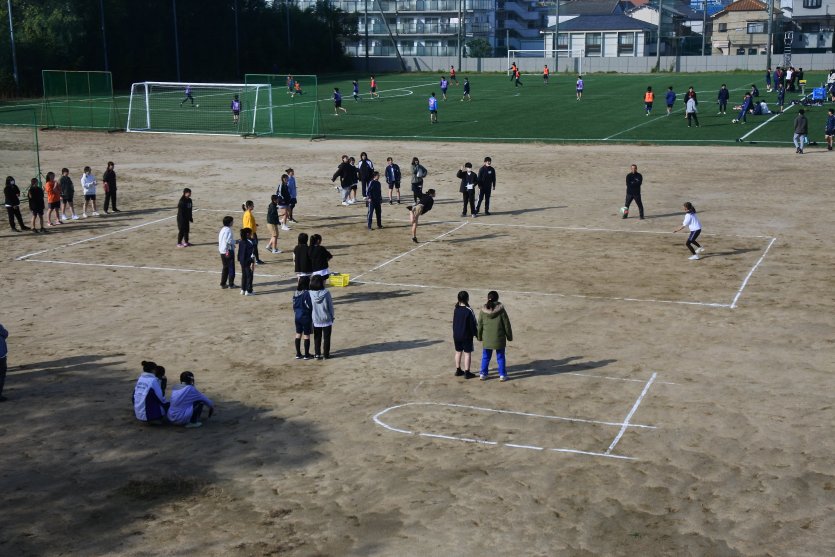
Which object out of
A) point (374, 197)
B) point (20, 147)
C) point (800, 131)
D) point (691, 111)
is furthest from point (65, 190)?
point (691, 111)

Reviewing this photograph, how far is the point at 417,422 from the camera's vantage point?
15562 mm

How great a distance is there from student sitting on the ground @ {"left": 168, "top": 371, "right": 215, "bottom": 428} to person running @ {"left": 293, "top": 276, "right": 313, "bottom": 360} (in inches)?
131

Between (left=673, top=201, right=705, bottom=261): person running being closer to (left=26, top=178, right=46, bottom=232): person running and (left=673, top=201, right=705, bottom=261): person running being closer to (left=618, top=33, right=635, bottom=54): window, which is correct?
(left=26, top=178, right=46, bottom=232): person running

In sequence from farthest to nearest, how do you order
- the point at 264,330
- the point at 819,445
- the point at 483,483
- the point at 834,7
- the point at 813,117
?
the point at 834,7 < the point at 813,117 < the point at 264,330 < the point at 819,445 < the point at 483,483

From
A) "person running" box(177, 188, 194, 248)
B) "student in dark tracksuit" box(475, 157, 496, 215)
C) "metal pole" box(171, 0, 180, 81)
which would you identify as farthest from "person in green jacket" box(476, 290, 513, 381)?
"metal pole" box(171, 0, 180, 81)

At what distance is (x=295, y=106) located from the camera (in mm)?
69875

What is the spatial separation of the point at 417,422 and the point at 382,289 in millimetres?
8396

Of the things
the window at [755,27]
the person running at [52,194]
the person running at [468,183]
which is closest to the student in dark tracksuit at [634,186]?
the person running at [468,183]

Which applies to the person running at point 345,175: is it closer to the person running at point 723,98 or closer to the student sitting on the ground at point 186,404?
the student sitting on the ground at point 186,404

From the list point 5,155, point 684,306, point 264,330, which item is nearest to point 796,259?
point 684,306

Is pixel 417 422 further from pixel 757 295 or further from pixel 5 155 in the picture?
pixel 5 155

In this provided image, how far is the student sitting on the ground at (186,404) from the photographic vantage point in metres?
15.4

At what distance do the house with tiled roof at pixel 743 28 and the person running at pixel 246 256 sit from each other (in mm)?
122875

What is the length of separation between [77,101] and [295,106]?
14620 mm
